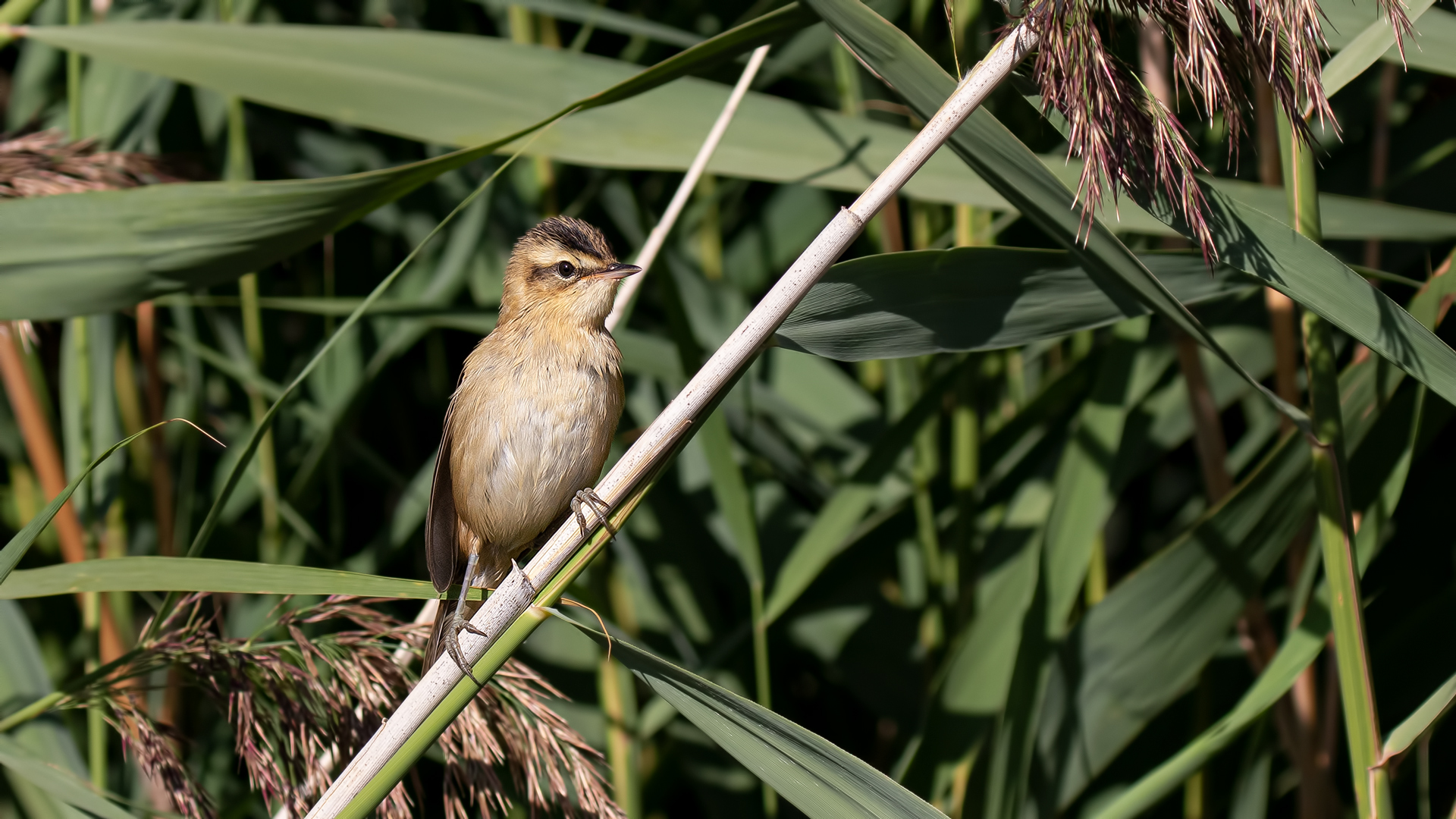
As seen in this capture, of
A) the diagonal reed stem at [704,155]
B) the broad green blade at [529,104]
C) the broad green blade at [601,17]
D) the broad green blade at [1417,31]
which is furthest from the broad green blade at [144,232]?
the broad green blade at [1417,31]

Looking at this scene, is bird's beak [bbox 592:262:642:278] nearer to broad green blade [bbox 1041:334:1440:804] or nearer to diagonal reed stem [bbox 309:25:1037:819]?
diagonal reed stem [bbox 309:25:1037:819]

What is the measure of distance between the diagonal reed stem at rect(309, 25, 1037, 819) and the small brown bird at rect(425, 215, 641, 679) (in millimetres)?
494

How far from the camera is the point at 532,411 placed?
1.95 meters

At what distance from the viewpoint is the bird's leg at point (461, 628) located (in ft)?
4.14

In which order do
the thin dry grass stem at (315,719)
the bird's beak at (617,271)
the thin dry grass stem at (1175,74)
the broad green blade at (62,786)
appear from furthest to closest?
the bird's beak at (617,271) < the thin dry grass stem at (315,719) < the broad green blade at (62,786) < the thin dry grass stem at (1175,74)

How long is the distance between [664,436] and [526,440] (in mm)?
696

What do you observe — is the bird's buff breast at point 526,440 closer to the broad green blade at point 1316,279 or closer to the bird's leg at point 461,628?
the bird's leg at point 461,628

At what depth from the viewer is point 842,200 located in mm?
2625

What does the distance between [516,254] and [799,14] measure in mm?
971

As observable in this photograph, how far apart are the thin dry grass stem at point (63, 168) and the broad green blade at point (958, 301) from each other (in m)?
1.27

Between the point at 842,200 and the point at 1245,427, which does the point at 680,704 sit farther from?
the point at 1245,427

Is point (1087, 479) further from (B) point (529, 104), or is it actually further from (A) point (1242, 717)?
(B) point (529, 104)

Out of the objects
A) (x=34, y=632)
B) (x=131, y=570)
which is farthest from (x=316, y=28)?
(x=34, y=632)

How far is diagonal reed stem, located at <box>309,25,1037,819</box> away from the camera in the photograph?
3.88 feet
